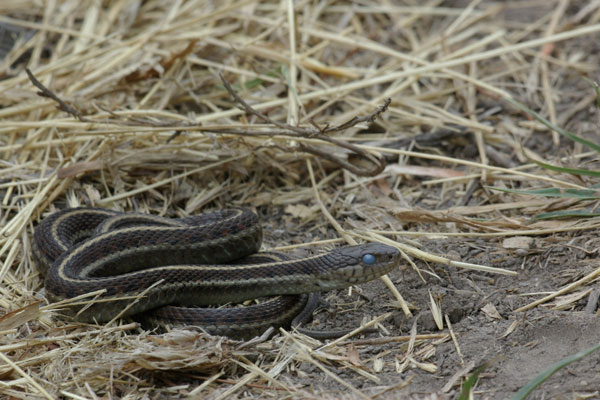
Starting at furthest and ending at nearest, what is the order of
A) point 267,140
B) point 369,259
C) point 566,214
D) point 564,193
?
point 267,140
point 566,214
point 564,193
point 369,259

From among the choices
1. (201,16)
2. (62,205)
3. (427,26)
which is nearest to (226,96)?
(201,16)

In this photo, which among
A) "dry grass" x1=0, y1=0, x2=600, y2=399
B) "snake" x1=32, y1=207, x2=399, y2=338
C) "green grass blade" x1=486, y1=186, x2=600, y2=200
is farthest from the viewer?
"green grass blade" x1=486, y1=186, x2=600, y2=200

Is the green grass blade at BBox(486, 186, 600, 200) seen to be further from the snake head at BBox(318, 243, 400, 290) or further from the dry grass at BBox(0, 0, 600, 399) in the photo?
the snake head at BBox(318, 243, 400, 290)

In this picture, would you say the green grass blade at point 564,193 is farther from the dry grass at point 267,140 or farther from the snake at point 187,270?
the snake at point 187,270

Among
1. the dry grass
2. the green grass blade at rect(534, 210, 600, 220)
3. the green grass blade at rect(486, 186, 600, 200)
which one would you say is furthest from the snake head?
the green grass blade at rect(534, 210, 600, 220)

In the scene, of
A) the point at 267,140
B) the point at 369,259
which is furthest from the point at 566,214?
the point at 267,140

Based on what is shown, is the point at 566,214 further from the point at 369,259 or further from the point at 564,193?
the point at 369,259
